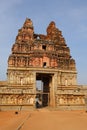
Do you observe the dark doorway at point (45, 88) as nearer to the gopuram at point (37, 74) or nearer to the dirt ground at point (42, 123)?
the gopuram at point (37, 74)

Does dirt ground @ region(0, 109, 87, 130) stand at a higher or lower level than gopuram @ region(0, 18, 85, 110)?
lower

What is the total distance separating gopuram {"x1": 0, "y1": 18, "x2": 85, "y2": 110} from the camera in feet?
95.0

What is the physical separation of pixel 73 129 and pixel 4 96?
16.8 metres

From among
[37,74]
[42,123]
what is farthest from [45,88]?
[42,123]

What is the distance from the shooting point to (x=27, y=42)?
33.7 m

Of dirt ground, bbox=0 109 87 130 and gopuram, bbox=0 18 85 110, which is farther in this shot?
gopuram, bbox=0 18 85 110

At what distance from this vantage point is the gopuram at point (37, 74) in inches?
1140

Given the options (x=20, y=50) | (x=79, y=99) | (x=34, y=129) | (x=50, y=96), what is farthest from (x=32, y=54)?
(x=34, y=129)

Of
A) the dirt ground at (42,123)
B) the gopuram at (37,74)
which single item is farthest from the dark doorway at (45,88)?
the dirt ground at (42,123)

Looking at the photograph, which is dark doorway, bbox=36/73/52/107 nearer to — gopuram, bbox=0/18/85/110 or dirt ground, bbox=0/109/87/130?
gopuram, bbox=0/18/85/110

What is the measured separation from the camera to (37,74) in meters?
32.8

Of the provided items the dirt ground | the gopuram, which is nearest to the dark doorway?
the gopuram

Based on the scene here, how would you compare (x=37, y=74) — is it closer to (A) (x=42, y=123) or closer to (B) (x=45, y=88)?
(B) (x=45, y=88)

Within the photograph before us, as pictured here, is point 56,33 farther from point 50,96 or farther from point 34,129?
point 34,129
